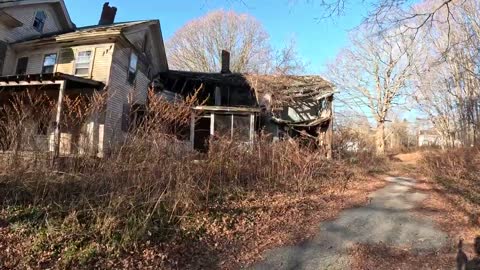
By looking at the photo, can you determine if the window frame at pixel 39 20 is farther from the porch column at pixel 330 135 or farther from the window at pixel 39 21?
the porch column at pixel 330 135

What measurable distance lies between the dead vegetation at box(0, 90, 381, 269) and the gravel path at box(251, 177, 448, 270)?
17.0 inches

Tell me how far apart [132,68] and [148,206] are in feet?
42.5

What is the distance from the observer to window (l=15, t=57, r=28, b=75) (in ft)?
60.5

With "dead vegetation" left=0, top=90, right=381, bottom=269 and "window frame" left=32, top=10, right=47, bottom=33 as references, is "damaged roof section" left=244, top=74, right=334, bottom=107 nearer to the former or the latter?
"window frame" left=32, top=10, right=47, bottom=33

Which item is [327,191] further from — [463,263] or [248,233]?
[463,263]

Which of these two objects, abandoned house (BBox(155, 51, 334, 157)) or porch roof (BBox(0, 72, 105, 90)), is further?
abandoned house (BBox(155, 51, 334, 157))

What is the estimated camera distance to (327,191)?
470 inches

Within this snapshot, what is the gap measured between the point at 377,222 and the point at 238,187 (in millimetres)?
3625

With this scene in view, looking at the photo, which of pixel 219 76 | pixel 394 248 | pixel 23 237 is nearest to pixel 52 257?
pixel 23 237

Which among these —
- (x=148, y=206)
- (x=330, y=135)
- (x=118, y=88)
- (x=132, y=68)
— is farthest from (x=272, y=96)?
(x=148, y=206)

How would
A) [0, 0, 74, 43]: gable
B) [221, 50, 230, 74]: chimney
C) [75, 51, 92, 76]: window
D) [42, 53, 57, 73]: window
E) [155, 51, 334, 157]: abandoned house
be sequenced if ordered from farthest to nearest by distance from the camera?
[221, 50, 230, 74]: chimney < [155, 51, 334, 157]: abandoned house < [42, 53, 57, 73]: window < [0, 0, 74, 43]: gable < [75, 51, 92, 76]: window

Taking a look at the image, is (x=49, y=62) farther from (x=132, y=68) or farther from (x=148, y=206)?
(x=148, y=206)

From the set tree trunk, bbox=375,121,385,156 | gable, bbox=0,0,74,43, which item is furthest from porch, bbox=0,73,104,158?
tree trunk, bbox=375,121,385,156

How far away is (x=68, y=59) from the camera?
1755cm
